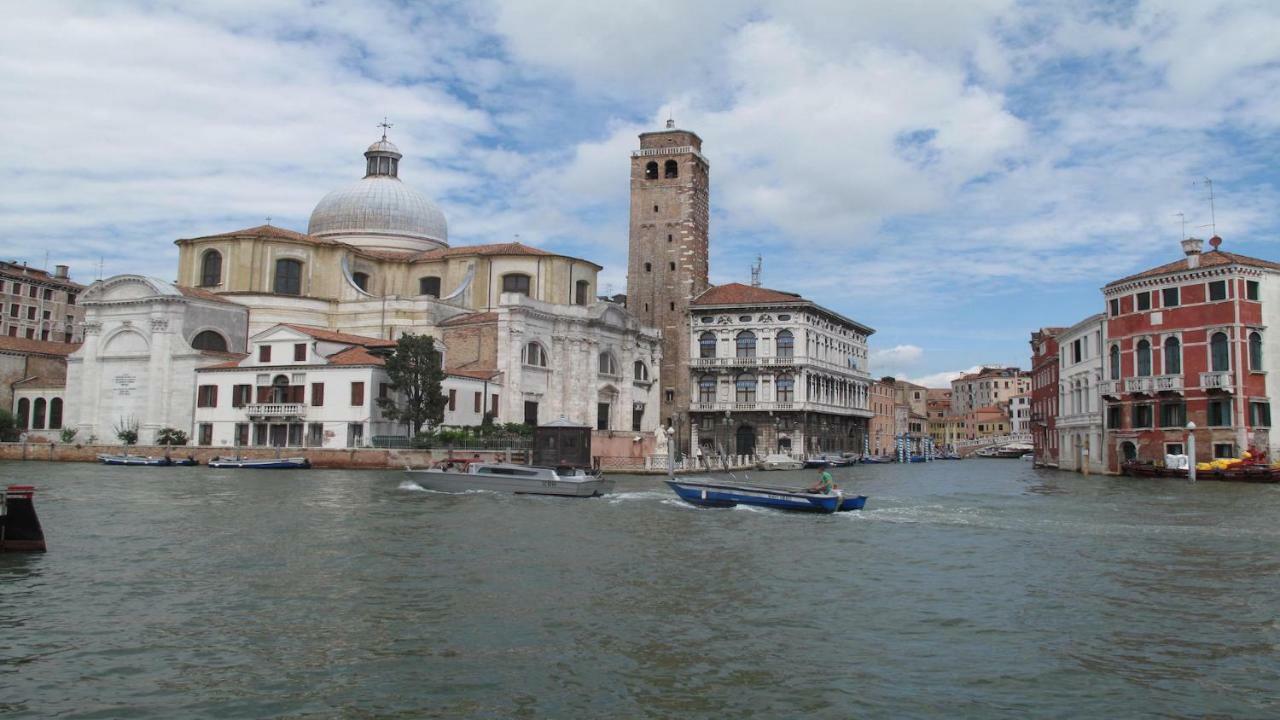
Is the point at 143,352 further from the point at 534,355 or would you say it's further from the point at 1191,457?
the point at 1191,457

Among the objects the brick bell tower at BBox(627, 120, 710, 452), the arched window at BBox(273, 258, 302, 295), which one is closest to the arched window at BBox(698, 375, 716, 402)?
the brick bell tower at BBox(627, 120, 710, 452)

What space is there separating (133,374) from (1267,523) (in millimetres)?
45078

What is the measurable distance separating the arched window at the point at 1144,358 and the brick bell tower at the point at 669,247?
27.1m

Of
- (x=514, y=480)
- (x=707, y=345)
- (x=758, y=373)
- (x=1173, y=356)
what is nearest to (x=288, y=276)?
(x=707, y=345)

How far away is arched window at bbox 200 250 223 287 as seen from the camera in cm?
5188

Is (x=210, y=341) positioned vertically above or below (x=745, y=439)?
above

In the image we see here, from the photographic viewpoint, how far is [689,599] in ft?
40.7

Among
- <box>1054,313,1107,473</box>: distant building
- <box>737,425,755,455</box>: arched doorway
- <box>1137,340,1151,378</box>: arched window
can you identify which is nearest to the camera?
<box>1137,340,1151,378</box>: arched window

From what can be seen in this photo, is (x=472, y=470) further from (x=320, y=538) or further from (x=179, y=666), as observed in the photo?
(x=179, y=666)

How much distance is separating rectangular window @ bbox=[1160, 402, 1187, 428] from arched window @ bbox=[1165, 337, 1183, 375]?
3.88ft

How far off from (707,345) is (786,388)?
5.40 m

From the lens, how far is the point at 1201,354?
121ft

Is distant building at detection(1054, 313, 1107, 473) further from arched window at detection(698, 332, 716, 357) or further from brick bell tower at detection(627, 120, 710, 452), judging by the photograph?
brick bell tower at detection(627, 120, 710, 452)

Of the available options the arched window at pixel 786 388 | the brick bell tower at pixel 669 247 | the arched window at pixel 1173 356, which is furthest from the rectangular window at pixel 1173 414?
the brick bell tower at pixel 669 247
